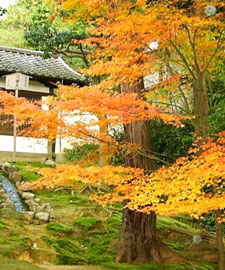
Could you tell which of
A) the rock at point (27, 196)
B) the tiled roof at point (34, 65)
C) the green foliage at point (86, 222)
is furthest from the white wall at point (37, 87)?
the green foliage at point (86, 222)

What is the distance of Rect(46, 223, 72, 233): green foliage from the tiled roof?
7786 millimetres

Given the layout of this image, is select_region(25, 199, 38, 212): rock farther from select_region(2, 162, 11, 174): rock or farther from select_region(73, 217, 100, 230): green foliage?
select_region(2, 162, 11, 174): rock

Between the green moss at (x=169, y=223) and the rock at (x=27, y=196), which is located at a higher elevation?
the rock at (x=27, y=196)

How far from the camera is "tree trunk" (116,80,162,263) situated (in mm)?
7750

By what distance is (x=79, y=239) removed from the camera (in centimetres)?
904

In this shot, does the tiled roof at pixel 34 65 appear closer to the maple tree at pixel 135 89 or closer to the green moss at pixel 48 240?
the maple tree at pixel 135 89

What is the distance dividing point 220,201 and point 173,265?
290 centimetres

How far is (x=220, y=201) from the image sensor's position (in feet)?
17.4

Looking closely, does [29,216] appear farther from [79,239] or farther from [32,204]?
[79,239]

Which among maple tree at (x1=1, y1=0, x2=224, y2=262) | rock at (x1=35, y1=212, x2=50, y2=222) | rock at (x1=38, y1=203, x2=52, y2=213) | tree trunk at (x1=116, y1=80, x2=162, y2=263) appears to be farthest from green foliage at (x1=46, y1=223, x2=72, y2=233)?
maple tree at (x1=1, y1=0, x2=224, y2=262)

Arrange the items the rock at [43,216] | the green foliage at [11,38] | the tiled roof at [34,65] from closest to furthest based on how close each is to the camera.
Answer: the rock at [43,216]
the tiled roof at [34,65]
the green foliage at [11,38]

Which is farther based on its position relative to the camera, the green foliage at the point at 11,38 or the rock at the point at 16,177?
the green foliage at the point at 11,38

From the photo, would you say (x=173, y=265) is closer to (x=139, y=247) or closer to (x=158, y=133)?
(x=139, y=247)

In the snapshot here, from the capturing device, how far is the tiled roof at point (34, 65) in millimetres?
15157
